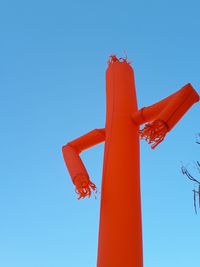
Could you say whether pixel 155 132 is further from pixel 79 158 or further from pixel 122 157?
pixel 79 158

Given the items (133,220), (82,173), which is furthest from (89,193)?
(133,220)

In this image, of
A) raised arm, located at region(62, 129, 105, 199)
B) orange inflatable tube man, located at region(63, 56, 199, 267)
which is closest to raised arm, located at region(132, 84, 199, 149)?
orange inflatable tube man, located at region(63, 56, 199, 267)

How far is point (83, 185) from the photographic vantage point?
4773 millimetres

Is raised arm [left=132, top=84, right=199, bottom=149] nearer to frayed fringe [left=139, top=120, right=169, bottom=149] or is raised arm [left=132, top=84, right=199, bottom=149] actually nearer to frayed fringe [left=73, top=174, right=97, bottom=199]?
frayed fringe [left=139, top=120, right=169, bottom=149]

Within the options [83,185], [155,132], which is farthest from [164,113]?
[83,185]

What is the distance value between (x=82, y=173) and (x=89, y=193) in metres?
0.26

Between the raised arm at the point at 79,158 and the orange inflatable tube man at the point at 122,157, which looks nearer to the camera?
the orange inflatable tube man at the point at 122,157

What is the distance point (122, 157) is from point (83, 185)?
511 mm

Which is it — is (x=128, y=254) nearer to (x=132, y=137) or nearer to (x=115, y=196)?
(x=115, y=196)

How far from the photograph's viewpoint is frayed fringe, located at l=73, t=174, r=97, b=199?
4750 millimetres

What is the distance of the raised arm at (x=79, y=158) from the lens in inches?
188

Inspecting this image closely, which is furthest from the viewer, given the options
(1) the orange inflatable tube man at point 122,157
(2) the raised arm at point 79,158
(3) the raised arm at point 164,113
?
(2) the raised arm at point 79,158

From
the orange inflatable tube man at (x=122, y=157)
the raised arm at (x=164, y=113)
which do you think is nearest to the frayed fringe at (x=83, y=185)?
the orange inflatable tube man at (x=122, y=157)

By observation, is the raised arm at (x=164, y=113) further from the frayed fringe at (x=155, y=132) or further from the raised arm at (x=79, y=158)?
the raised arm at (x=79, y=158)
